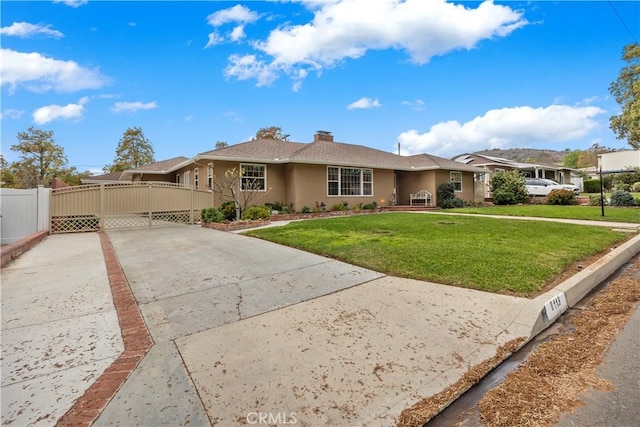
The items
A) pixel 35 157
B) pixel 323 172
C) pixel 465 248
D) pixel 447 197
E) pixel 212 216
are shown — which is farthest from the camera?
pixel 35 157

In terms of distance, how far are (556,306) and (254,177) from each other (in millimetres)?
13115

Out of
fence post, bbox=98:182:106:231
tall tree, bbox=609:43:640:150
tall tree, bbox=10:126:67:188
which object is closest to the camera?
fence post, bbox=98:182:106:231

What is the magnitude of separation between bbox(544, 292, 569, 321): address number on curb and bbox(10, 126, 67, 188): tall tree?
135ft

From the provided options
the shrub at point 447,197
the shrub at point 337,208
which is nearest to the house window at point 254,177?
the shrub at point 337,208

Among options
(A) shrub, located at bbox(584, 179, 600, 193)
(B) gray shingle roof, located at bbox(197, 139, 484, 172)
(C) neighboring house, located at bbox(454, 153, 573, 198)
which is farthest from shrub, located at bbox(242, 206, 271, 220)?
(A) shrub, located at bbox(584, 179, 600, 193)

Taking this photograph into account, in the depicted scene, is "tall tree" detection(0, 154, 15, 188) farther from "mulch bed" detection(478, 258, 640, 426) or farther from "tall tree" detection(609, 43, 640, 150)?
"tall tree" detection(609, 43, 640, 150)

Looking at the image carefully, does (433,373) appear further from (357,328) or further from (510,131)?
(510,131)

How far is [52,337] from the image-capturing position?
3.09 metres

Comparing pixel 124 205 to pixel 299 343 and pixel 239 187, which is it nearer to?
pixel 239 187

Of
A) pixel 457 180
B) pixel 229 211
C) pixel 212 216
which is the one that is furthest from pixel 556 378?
pixel 457 180

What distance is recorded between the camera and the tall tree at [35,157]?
30.8m

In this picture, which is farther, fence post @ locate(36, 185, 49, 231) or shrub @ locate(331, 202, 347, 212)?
shrub @ locate(331, 202, 347, 212)

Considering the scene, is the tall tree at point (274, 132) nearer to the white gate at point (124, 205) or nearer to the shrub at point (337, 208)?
the shrub at point (337, 208)

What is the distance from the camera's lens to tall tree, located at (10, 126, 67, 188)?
30.8 m
